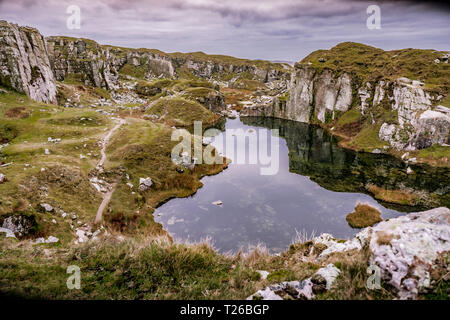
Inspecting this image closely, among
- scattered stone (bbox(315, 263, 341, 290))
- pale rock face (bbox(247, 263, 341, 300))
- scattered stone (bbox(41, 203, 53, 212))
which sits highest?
scattered stone (bbox(315, 263, 341, 290))

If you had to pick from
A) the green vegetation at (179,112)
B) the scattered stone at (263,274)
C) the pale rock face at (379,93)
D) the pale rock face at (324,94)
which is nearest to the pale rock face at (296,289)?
the scattered stone at (263,274)

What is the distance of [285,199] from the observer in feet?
142

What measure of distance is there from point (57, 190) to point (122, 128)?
94.4 feet

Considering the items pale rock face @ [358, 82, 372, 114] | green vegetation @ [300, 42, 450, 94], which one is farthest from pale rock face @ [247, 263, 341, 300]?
pale rock face @ [358, 82, 372, 114]

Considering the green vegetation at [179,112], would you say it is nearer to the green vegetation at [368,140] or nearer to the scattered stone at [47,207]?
the green vegetation at [368,140]

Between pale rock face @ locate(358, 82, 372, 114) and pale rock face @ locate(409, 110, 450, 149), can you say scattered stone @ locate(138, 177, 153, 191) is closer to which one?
pale rock face @ locate(409, 110, 450, 149)

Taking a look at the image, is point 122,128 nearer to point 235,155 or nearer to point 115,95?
point 235,155

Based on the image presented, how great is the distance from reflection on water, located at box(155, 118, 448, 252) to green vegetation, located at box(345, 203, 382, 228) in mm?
1138

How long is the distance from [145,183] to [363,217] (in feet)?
114

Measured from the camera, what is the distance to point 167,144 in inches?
2211

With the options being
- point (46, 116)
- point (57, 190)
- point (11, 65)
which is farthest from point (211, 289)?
point (11, 65)

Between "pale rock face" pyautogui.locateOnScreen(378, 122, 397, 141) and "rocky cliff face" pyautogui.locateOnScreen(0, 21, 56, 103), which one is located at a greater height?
"rocky cliff face" pyautogui.locateOnScreen(0, 21, 56, 103)

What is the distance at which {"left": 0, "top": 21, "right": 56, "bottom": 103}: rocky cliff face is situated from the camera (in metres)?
63.3

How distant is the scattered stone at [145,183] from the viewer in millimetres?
42375
